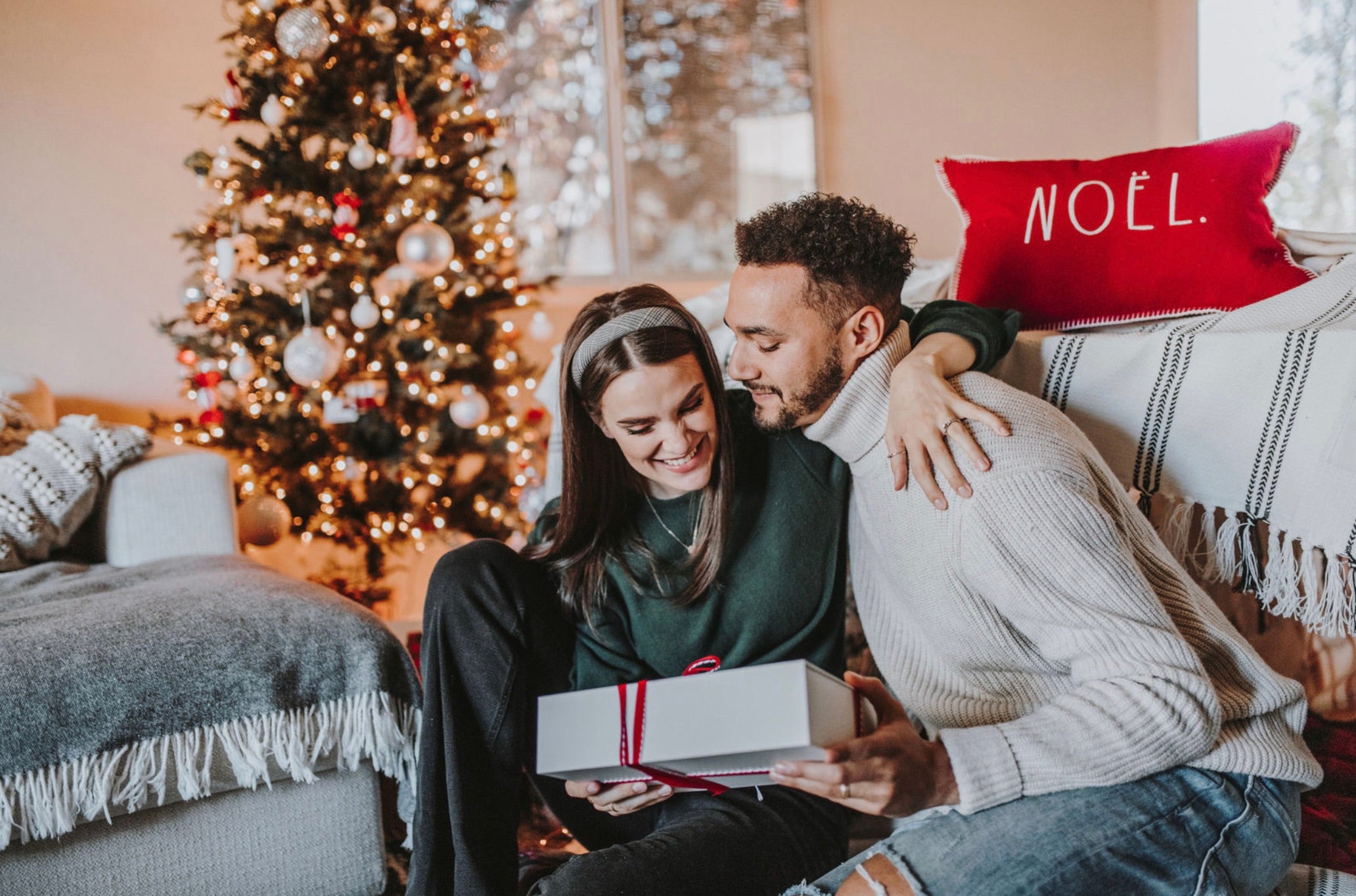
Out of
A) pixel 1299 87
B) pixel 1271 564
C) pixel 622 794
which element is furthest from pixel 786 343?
pixel 1299 87

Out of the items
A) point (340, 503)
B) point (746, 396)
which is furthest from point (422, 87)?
point (746, 396)

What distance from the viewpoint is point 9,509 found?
187 cm

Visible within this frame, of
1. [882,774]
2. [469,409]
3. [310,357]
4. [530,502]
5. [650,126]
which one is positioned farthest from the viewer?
[650,126]

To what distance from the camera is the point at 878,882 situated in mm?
973

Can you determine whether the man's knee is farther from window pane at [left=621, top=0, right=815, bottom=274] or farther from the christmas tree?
window pane at [left=621, top=0, right=815, bottom=274]

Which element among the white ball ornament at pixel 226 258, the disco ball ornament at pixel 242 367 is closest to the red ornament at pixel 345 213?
the white ball ornament at pixel 226 258

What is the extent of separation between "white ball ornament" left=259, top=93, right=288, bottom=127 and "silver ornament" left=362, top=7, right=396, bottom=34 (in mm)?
290

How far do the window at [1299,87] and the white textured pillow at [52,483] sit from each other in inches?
129

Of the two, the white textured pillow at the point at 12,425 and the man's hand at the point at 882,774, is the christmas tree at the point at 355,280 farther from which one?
the man's hand at the point at 882,774

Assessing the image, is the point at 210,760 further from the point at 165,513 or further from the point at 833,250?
the point at 833,250

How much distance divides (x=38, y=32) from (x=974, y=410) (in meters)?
3.00

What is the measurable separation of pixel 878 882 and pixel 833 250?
68 centimetres

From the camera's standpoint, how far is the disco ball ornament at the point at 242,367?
248 cm

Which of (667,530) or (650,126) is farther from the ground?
(650,126)
